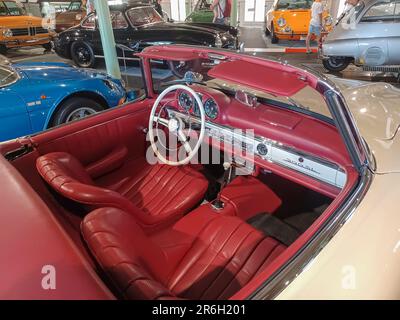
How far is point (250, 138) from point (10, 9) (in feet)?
34.9

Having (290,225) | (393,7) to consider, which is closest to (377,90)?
(290,225)

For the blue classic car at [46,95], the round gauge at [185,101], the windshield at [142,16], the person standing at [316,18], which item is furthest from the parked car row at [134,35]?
the round gauge at [185,101]

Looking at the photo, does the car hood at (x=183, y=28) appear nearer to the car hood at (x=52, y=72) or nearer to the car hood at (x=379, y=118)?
the car hood at (x=52, y=72)

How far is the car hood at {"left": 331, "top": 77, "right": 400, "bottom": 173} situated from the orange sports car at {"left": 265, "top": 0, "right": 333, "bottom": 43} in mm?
7908

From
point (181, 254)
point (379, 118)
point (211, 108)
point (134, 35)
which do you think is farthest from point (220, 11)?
point (181, 254)

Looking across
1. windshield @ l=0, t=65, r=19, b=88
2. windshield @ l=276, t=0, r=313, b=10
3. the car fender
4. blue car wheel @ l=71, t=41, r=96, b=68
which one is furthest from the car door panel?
blue car wheel @ l=71, t=41, r=96, b=68

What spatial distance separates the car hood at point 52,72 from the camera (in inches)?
140

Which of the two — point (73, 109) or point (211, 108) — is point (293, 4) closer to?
point (73, 109)

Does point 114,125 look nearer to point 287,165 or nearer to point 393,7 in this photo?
point 287,165

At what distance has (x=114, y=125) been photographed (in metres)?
2.32

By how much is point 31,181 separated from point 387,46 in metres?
6.35

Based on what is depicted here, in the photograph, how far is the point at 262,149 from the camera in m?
1.92

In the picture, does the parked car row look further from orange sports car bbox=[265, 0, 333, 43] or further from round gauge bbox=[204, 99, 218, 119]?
round gauge bbox=[204, 99, 218, 119]

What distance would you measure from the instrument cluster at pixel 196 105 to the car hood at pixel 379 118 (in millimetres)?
761
